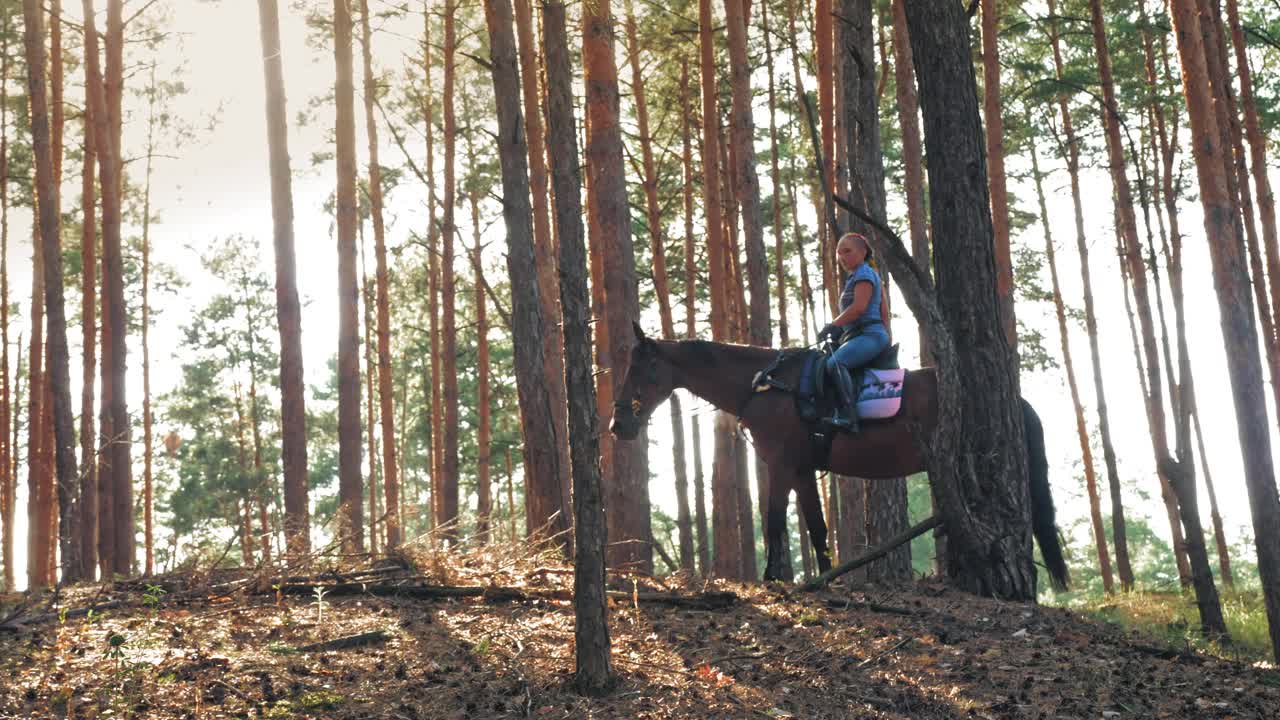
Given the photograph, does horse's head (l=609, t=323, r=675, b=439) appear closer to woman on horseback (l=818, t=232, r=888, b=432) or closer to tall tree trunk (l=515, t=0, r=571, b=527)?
woman on horseback (l=818, t=232, r=888, b=432)

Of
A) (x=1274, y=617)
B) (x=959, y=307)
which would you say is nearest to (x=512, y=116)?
(x=959, y=307)

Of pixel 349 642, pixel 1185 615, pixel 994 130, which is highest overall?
pixel 994 130

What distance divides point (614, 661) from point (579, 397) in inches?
67.5

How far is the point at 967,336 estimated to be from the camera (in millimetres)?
8633

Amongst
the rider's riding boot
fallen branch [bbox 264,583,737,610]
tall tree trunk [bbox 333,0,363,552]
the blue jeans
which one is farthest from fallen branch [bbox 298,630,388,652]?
tall tree trunk [bbox 333,0,363,552]

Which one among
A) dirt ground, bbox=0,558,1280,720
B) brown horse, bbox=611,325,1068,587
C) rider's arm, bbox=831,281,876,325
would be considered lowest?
dirt ground, bbox=0,558,1280,720

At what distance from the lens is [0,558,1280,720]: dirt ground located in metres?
5.58

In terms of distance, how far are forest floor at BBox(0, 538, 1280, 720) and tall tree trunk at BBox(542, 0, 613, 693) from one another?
11.6 inches

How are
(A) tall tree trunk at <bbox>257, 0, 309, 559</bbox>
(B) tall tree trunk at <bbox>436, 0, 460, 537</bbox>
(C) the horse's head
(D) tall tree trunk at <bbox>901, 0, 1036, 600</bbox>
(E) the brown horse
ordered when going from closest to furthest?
(D) tall tree trunk at <bbox>901, 0, 1036, 600</bbox>
(E) the brown horse
(C) the horse's head
(A) tall tree trunk at <bbox>257, 0, 309, 559</bbox>
(B) tall tree trunk at <bbox>436, 0, 460, 537</bbox>

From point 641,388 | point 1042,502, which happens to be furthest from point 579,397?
point 1042,502

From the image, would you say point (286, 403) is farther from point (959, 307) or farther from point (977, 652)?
point (977, 652)

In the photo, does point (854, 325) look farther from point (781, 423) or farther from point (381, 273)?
point (381, 273)

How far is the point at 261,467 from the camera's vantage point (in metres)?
39.3

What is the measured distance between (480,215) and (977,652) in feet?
77.0
